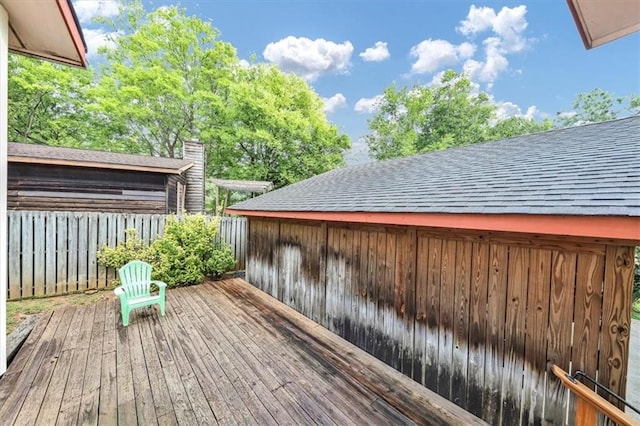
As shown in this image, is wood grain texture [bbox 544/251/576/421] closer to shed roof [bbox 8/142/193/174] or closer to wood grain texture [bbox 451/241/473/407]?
wood grain texture [bbox 451/241/473/407]

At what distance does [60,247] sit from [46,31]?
4366 mm

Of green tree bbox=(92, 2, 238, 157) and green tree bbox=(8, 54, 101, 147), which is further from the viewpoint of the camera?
green tree bbox=(92, 2, 238, 157)

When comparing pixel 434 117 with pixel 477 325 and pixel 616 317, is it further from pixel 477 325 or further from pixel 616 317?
pixel 616 317

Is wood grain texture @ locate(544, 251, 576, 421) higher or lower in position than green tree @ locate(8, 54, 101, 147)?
lower

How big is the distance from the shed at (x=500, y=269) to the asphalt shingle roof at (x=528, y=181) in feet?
0.05

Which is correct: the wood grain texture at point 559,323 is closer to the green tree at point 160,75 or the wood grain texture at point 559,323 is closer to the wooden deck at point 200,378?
the wooden deck at point 200,378

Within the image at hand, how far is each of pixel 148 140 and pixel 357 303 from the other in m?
17.8

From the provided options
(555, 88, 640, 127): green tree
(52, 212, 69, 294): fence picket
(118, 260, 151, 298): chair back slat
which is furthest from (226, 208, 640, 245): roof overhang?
(555, 88, 640, 127): green tree

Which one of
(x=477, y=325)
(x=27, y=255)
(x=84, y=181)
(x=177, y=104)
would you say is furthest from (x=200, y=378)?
(x=177, y=104)

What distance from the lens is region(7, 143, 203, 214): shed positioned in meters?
7.21

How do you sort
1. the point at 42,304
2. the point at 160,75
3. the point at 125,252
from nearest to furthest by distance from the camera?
1. the point at 42,304
2. the point at 125,252
3. the point at 160,75

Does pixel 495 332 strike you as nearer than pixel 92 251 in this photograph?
Yes

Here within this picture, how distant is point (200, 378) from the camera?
2.73m

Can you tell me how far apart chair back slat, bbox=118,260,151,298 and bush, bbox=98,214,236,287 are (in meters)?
1.33
